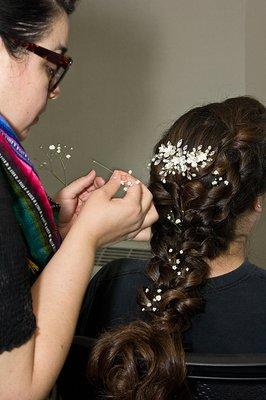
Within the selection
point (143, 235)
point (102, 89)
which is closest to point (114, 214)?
point (143, 235)

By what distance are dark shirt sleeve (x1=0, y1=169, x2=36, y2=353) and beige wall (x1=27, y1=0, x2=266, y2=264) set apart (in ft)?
5.68

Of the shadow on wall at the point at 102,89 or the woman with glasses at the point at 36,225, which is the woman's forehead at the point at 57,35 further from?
the shadow on wall at the point at 102,89

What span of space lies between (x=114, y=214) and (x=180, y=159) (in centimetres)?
23

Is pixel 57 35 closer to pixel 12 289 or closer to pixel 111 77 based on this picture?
pixel 12 289

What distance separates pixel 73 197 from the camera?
1115 millimetres

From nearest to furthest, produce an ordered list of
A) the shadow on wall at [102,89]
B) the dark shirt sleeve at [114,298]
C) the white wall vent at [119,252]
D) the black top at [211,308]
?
1. the black top at [211,308]
2. the dark shirt sleeve at [114,298]
3. the white wall vent at [119,252]
4. the shadow on wall at [102,89]

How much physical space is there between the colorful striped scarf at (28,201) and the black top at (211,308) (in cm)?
15

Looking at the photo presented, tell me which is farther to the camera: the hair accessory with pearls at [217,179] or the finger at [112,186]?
the hair accessory with pearls at [217,179]

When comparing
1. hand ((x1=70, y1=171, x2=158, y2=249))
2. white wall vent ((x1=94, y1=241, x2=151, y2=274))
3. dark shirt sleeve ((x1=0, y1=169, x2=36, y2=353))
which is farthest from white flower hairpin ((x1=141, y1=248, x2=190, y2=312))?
white wall vent ((x1=94, y1=241, x2=151, y2=274))

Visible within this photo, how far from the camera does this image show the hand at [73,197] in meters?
1.10

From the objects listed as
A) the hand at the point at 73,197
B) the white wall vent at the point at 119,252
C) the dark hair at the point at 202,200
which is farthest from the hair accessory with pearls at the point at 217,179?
the white wall vent at the point at 119,252

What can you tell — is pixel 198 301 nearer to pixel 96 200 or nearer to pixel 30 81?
pixel 96 200

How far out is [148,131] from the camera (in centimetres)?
249

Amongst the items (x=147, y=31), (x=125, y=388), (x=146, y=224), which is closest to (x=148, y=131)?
(x=147, y=31)
